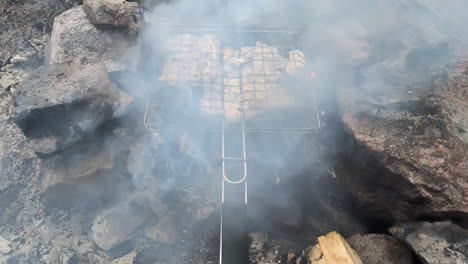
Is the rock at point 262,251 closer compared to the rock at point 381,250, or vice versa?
the rock at point 381,250

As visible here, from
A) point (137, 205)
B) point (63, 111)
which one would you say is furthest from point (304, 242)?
point (63, 111)

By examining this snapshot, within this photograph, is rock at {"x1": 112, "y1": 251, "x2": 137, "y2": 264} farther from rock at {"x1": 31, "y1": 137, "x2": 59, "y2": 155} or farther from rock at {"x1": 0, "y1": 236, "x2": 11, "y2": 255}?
rock at {"x1": 31, "y1": 137, "x2": 59, "y2": 155}

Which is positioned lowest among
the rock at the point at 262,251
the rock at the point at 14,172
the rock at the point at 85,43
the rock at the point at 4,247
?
the rock at the point at 262,251

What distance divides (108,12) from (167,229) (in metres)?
3.40

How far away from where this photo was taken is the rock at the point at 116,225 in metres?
4.02

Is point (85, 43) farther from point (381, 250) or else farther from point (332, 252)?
point (381, 250)

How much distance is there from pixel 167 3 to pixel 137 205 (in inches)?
156

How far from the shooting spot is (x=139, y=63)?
4691 mm

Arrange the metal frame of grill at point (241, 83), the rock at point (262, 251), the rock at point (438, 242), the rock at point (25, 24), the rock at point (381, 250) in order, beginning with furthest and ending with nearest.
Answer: the rock at point (25, 24)
the metal frame of grill at point (241, 83)
the rock at point (262, 251)
the rock at point (381, 250)
the rock at point (438, 242)

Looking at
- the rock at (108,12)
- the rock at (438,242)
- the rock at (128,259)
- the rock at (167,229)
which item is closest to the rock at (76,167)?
the rock at (167,229)

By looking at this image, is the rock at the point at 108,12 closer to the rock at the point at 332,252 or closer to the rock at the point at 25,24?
the rock at the point at 25,24

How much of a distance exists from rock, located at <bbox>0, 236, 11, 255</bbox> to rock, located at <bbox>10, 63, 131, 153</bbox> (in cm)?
128

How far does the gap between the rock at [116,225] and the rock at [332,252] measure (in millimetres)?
2299

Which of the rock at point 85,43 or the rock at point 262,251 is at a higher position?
the rock at point 85,43
